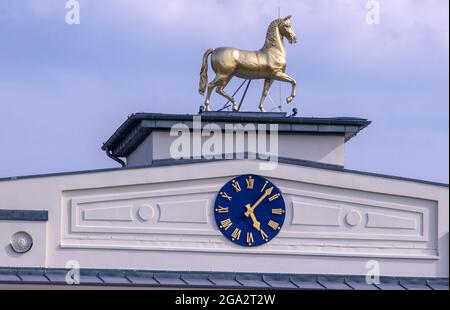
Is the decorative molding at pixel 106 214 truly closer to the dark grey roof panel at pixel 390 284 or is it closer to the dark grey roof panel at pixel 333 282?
the dark grey roof panel at pixel 333 282

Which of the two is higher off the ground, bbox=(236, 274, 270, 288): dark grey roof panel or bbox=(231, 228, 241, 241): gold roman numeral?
bbox=(231, 228, 241, 241): gold roman numeral

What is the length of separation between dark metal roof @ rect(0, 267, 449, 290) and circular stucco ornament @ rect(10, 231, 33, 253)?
0.57m

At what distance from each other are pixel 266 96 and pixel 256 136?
1432 mm

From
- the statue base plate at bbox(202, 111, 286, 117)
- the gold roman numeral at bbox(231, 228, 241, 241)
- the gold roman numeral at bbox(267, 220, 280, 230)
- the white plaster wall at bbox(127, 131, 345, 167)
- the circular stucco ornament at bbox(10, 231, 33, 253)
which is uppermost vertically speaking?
the statue base plate at bbox(202, 111, 286, 117)

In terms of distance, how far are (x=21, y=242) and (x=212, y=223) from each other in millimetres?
5115

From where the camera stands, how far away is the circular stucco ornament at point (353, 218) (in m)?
60.5

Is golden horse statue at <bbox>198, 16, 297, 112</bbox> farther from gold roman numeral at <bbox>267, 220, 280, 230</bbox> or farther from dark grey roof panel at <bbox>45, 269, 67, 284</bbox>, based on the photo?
dark grey roof panel at <bbox>45, 269, 67, 284</bbox>

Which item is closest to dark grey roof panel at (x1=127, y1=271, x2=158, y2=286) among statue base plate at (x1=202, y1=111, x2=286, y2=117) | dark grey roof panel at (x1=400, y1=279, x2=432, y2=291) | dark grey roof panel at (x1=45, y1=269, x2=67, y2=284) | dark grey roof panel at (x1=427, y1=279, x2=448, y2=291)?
dark grey roof panel at (x1=45, y1=269, x2=67, y2=284)

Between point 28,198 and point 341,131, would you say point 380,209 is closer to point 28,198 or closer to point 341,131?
point 341,131

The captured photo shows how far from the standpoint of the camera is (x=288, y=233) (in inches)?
2367

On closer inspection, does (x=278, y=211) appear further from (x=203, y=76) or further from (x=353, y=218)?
(x=203, y=76)

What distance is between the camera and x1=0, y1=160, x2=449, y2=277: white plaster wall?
59062 millimetres

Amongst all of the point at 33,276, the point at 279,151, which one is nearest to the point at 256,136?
the point at 279,151
